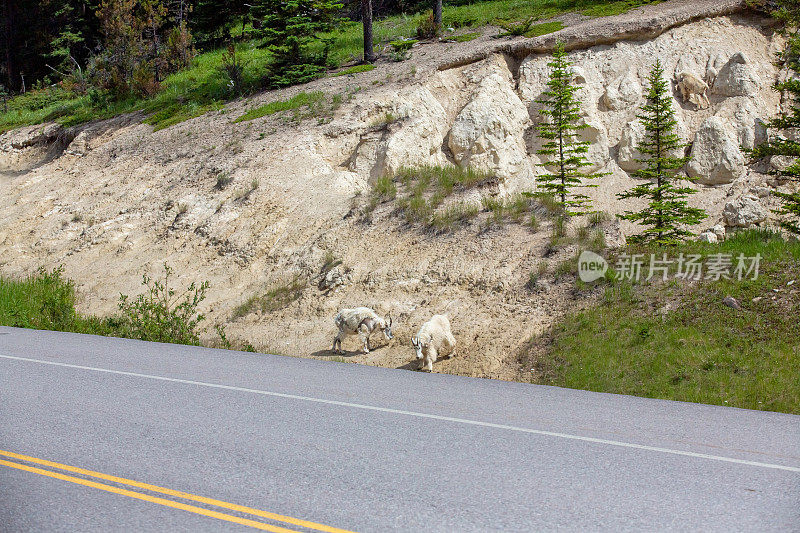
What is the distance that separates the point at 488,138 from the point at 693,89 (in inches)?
277

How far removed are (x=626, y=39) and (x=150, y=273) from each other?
1745cm

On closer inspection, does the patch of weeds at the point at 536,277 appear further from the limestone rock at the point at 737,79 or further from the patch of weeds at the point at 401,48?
the patch of weeds at the point at 401,48

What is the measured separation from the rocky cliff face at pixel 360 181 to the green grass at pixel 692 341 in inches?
116

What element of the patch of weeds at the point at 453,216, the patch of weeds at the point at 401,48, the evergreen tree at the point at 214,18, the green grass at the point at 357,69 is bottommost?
the patch of weeds at the point at 453,216

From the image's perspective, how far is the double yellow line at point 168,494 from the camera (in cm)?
477

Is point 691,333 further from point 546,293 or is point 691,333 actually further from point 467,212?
point 467,212

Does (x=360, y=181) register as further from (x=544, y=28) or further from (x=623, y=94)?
(x=544, y=28)

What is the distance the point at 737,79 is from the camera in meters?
22.8

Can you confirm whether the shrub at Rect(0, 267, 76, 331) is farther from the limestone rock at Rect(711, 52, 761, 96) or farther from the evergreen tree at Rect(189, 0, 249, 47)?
the evergreen tree at Rect(189, 0, 249, 47)

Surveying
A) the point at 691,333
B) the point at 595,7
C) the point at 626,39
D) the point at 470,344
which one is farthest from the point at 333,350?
the point at 595,7

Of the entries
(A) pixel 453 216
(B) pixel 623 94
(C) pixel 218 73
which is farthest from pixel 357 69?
(A) pixel 453 216

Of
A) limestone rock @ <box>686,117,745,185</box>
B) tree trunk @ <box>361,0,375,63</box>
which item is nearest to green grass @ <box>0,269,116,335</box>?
tree trunk @ <box>361,0,375,63</box>

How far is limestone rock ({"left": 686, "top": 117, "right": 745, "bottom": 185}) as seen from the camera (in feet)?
70.9

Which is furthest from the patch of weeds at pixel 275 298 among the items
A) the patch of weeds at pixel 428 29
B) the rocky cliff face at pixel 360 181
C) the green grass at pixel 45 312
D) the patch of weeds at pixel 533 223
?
the patch of weeds at pixel 428 29
